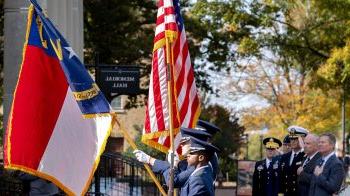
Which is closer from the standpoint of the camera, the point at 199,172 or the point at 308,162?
the point at 199,172

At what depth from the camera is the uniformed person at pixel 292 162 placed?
11.9 metres

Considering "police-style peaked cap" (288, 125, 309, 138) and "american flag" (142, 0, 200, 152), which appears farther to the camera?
"police-style peaked cap" (288, 125, 309, 138)

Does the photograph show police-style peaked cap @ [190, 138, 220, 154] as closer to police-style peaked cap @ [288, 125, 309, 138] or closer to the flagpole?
the flagpole

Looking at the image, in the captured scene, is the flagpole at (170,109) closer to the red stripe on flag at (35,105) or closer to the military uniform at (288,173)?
the red stripe on flag at (35,105)

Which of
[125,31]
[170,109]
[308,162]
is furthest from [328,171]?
[125,31]

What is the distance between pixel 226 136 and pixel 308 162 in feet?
73.3

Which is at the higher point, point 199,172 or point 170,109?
point 170,109

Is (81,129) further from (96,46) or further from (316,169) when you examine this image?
(96,46)

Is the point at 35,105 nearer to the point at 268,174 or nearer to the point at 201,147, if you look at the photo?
the point at 201,147

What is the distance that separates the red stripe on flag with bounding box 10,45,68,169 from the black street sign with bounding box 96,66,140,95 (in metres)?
5.97

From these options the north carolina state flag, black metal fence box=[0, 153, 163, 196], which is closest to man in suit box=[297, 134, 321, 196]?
the north carolina state flag

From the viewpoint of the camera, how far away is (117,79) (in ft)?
46.6

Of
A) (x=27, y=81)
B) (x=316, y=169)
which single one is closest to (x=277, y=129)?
(x=316, y=169)

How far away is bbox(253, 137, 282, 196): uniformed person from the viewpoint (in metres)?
12.4
